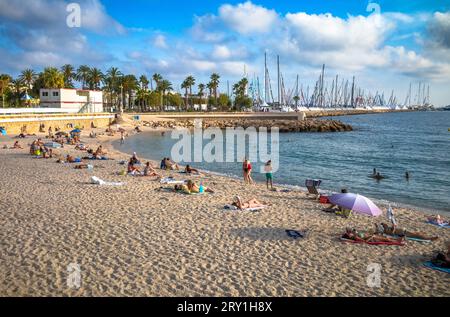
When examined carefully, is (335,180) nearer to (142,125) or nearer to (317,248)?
(317,248)

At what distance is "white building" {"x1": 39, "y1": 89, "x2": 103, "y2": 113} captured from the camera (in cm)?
5581

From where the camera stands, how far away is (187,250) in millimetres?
9070

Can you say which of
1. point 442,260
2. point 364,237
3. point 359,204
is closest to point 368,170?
point 359,204

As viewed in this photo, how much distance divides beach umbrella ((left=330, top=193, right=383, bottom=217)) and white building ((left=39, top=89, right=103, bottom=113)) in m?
49.5

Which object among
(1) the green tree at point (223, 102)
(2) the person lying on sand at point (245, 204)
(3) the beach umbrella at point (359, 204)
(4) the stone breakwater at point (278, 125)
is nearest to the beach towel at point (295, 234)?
(3) the beach umbrella at point (359, 204)

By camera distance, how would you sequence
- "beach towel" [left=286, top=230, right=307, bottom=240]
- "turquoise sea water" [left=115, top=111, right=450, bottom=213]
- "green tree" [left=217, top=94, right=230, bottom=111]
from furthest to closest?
"green tree" [left=217, top=94, right=230, bottom=111] < "turquoise sea water" [left=115, top=111, right=450, bottom=213] < "beach towel" [left=286, top=230, right=307, bottom=240]

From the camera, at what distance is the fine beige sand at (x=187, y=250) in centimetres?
725

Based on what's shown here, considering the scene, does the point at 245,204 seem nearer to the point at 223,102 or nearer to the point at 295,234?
the point at 295,234

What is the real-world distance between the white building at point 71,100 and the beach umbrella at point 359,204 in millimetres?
49530

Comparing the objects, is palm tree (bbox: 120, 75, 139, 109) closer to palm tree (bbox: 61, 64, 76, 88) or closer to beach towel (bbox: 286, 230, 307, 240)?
palm tree (bbox: 61, 64, 76, 88)

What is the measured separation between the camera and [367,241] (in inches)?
394

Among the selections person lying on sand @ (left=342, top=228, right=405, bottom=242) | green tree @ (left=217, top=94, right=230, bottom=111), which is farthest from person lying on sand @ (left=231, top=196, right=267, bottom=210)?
green tree @ (left=217, top=94, right=230, bottom=111)

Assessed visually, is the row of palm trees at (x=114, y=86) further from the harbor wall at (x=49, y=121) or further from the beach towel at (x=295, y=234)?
the beach towel at (x=295, y=234)
